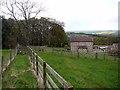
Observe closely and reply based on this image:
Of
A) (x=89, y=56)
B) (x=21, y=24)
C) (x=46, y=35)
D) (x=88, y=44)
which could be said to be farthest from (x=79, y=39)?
(x=89, y=56)

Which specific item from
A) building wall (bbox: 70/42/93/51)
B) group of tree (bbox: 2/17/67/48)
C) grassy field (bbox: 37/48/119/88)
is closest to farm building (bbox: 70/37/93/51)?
building wall (bbox: 70/42/93/51)

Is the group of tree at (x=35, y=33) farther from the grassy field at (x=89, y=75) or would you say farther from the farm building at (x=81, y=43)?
the grassy field at (x=89, y=75)

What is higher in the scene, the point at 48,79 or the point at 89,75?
the point at 48,79

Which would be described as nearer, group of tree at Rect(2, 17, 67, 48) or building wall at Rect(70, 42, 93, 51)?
group of tree at Rect(2, 17, 67, 48)

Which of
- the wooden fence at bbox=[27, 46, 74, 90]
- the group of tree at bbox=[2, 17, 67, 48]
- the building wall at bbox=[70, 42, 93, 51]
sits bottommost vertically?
the building wall at bbox=[70, 42, 93, 51]

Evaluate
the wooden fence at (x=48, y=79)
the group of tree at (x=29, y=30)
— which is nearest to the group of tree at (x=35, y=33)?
the group of tree at (x=29, y=30)

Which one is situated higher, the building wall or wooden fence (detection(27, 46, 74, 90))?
wooden fence (detection(27, 46, 74, 90))

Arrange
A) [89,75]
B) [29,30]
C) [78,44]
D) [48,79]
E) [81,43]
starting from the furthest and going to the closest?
[81,43] < [78,44] < [29,30] < [89,75] < [48,79]

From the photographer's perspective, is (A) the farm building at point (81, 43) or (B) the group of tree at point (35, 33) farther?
(A) the farm building at point (81, 43)

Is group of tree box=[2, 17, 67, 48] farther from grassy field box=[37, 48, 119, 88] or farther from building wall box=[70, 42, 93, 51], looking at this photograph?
grassy field box=[37, 48, 119, 88]

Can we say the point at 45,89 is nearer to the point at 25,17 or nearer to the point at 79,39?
the point at 25,17

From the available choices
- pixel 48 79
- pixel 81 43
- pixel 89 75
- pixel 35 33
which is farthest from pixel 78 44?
pixel 48 79

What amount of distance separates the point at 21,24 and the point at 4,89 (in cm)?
3358

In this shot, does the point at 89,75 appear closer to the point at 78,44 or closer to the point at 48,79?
the point at 48,79
